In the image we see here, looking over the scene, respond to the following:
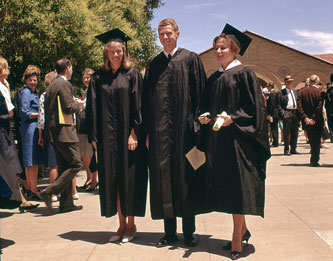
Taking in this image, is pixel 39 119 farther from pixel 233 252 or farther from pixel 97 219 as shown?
pixel 233 252

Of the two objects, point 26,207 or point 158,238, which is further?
point 26,207

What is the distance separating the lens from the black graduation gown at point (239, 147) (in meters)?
3.76

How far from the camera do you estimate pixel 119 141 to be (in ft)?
14.4

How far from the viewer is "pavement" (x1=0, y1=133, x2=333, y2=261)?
393cm

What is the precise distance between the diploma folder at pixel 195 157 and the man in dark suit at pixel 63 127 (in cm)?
226

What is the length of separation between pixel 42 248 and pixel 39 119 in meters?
2.66

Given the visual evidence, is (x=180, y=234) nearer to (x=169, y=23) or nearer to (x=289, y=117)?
(x=169, y=23)

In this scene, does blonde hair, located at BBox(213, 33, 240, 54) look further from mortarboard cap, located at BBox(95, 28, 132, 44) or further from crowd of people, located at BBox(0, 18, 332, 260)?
mortarboard cap, located at BBox(95, 28, 132, 44)

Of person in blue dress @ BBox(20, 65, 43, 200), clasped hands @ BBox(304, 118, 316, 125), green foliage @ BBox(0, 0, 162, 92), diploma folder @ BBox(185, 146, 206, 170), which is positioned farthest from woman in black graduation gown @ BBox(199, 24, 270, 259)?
green foliage @ BBox(0, 0, 162, 92)

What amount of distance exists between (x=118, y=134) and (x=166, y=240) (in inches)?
45.7

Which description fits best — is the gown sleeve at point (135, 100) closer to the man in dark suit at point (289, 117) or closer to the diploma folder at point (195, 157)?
the diploma folder at point (195, 157)

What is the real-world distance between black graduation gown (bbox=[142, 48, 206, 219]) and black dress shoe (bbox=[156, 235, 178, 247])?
27cm

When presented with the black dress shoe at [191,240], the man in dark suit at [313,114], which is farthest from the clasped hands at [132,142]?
the man in dark suit at [313,114]

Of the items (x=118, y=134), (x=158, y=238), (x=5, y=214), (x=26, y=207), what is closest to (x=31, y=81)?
(x=26, y=207)
